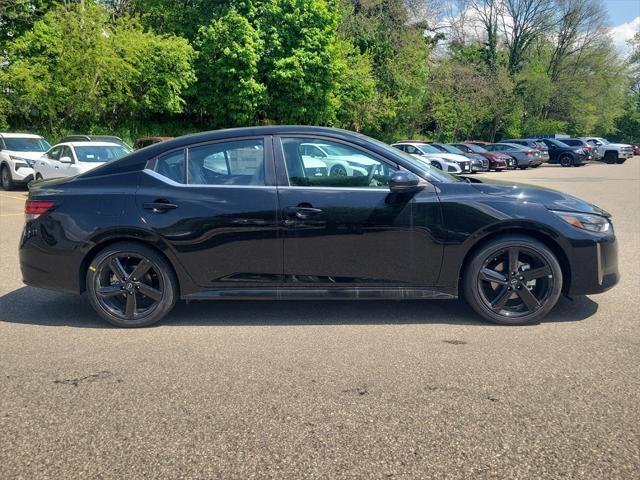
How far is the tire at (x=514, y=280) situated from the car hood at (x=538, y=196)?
1.06 feet

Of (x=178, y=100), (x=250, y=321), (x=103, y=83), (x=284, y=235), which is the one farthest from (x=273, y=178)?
(x=178, y=100)

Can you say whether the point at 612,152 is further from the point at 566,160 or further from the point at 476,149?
the point at 476,149

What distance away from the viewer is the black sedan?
4598mm

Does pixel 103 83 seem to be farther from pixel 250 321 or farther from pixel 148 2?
pixel 250 321

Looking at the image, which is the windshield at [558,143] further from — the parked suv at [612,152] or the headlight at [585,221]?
the headlight at [585,221]

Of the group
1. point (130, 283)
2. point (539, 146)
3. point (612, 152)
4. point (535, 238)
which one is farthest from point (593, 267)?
point (612, 152)

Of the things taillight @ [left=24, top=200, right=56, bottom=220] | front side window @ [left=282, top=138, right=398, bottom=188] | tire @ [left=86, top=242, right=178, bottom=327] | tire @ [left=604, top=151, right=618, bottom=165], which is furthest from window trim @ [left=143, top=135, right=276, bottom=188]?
tire @ [left=604, top=151, right=618, bottom=165]

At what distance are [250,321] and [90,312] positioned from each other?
5.06ft

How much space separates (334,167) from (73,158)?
11740 millimetres

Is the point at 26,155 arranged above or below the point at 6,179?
above

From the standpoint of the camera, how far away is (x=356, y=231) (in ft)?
15.1

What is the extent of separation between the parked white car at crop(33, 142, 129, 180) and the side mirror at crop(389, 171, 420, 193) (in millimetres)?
11548

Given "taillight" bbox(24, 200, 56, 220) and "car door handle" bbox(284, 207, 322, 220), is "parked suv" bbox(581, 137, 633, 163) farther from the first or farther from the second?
"taillight" bbox(24, 200, 56, 220)

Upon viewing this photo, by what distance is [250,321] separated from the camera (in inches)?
194
